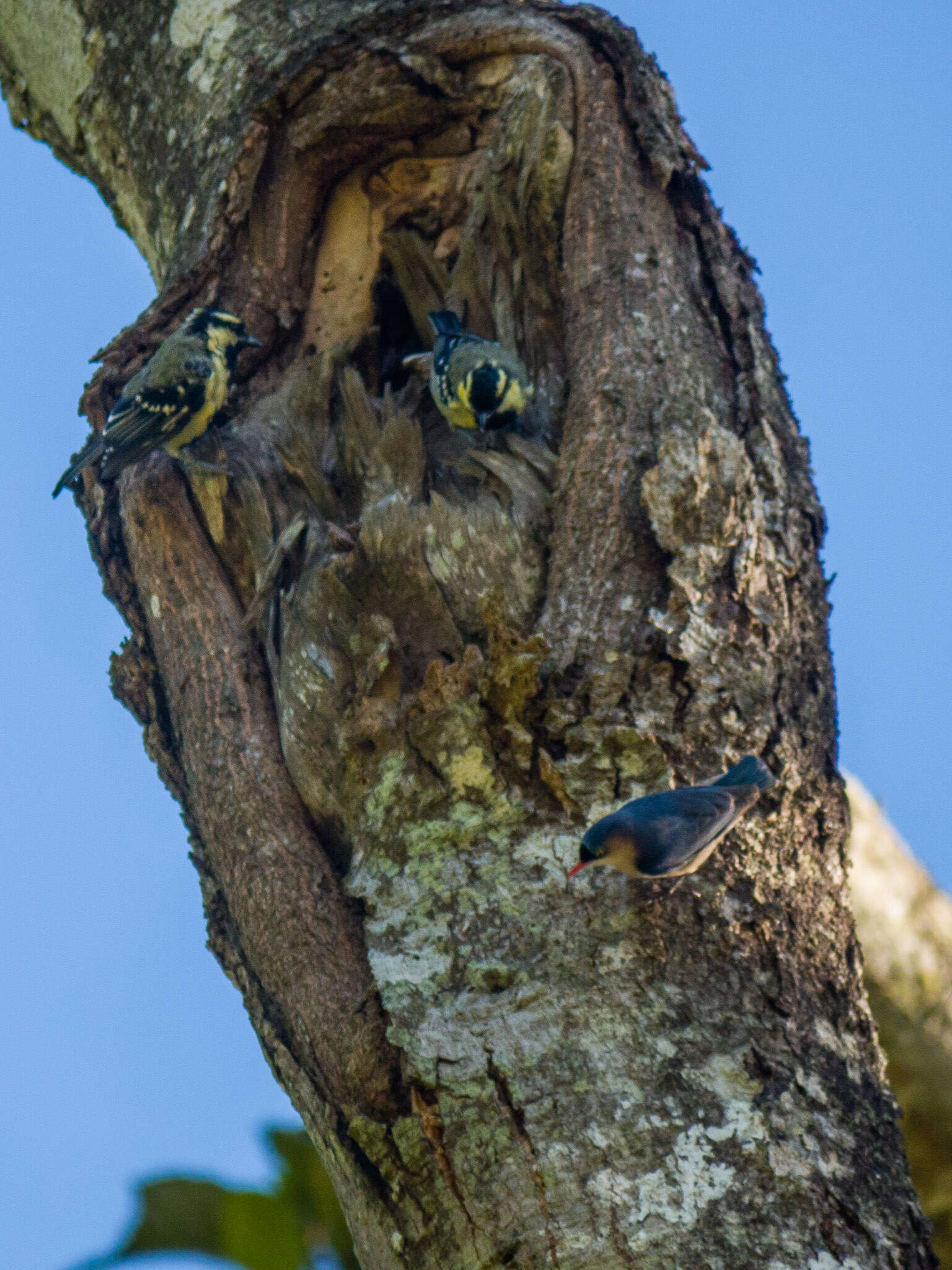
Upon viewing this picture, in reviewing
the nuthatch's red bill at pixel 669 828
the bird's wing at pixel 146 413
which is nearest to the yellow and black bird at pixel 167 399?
the bird's wing at pixel 146 413

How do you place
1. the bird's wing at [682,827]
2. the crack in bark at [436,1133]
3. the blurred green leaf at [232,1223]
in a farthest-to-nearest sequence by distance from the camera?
the bird's wing at [682,827] < the crack in bark at [436,1133] < the blurred green leaf at [232,1223]

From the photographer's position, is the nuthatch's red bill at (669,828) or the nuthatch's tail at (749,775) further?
the nuthatch's tail at (749,775)

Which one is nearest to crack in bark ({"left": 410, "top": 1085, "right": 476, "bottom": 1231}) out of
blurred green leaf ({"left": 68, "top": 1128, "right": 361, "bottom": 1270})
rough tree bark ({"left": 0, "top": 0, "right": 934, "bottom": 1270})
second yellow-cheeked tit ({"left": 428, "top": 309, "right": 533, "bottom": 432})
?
rough tree bark ({"left": 0, "top": 0, "right": 934, "bottom": 1270})

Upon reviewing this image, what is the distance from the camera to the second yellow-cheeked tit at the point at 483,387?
3.53m

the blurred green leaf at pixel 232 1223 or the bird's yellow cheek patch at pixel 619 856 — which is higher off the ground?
the bird's yellow cheek patch at pixel 619 856

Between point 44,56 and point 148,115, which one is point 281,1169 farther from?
point 44,56

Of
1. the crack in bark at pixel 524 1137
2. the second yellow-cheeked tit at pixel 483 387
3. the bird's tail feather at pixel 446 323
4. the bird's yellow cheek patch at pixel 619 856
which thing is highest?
the bird's tail feather at pixel 446 323

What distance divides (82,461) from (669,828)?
224cm

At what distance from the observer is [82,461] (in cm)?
365

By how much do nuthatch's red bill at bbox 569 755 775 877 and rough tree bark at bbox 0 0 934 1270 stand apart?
0.06 m

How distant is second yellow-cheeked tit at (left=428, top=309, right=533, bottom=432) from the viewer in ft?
11.6

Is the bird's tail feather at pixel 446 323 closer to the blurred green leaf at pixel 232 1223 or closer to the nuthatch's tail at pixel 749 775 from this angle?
the nuthatch's tail at pixel 749 775

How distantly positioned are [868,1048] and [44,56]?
4.68m

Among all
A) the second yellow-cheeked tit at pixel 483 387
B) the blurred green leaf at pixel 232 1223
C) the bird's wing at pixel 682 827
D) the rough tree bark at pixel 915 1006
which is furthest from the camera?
the second yellow-cheeked tit at pixel 483 387
